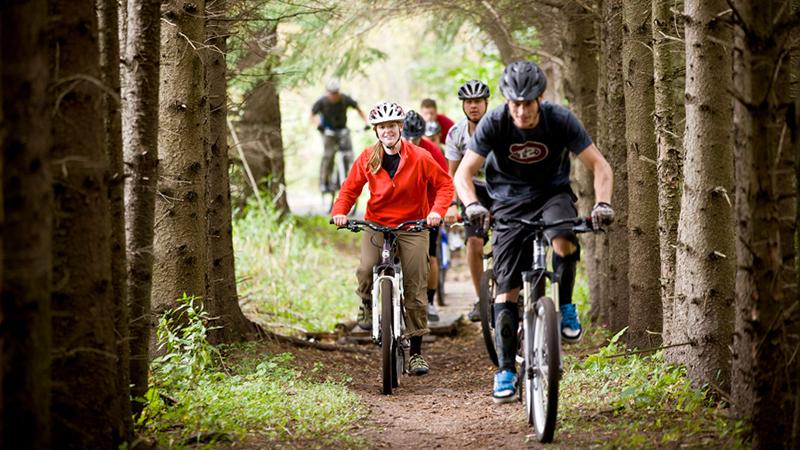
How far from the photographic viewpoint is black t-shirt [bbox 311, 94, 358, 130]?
21984 millimetres

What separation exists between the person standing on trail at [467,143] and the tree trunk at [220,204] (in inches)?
90.1

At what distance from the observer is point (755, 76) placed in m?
5.13

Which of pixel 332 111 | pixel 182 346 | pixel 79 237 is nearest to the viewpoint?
pixel 79 237

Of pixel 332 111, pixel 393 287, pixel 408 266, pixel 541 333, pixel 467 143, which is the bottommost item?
pixel 541 333

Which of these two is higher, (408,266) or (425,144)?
(425,144)

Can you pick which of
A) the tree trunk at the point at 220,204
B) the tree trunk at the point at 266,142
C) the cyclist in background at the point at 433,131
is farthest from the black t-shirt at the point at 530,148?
the tree trunk at the point at 266,142

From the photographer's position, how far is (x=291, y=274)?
1570cm

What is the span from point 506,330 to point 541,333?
29.5 inches

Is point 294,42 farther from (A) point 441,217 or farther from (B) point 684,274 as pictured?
(B) point 684,274

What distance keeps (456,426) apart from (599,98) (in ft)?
17.0

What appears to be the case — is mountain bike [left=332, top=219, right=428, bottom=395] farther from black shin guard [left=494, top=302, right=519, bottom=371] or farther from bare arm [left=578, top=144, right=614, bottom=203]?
bare arm [left=578, top=144, right=614, bottom=203]

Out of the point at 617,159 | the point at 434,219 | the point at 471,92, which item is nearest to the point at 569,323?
the point at 434,219

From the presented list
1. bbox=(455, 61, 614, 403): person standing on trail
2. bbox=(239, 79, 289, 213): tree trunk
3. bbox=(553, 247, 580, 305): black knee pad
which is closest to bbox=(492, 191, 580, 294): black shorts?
bbox=(455, 61, 614, 403): person standing on trail

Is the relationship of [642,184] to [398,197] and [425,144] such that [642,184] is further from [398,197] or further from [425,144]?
[425,144]
